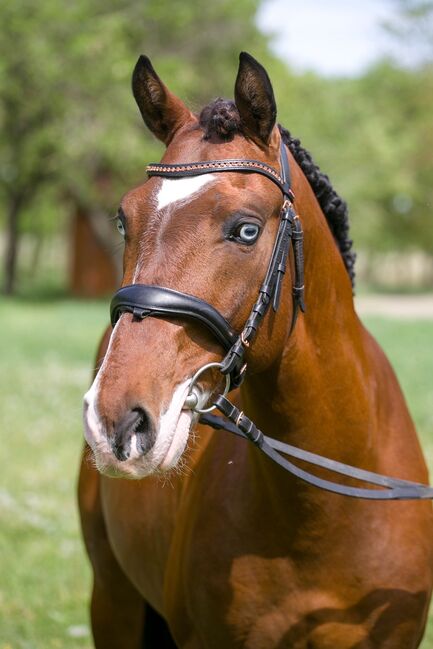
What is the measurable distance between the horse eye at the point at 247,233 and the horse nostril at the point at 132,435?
58cm

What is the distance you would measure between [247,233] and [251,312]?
0.73 feet

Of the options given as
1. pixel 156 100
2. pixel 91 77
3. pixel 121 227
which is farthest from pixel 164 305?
pixel 91 77

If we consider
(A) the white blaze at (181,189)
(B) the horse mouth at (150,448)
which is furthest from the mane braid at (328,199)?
(B) the horse mouth at (150,448)

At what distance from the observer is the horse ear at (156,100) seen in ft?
8.98

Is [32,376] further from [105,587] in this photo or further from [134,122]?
[134,122]

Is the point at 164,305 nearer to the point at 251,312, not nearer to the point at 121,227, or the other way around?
the point at 251,312

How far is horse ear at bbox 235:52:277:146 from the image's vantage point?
2.44 meters

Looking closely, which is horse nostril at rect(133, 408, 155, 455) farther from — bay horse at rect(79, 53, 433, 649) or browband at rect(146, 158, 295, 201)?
browband at rect(146, 158, 295, 201)

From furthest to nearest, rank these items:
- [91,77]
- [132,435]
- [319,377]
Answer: [91,77] → [319,377] → [132,435]

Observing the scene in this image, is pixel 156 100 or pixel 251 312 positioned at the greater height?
pixel 156 100

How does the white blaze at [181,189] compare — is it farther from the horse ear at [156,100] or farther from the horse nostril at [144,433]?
the horse nostril at [144,433]

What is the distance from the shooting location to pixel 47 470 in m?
8.62

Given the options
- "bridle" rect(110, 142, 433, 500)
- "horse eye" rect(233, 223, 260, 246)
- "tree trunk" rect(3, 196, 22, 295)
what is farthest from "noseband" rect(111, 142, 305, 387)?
"tree trunk" rect(3, 196, 22, 295)

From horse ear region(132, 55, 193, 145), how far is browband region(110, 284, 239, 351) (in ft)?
2.36
